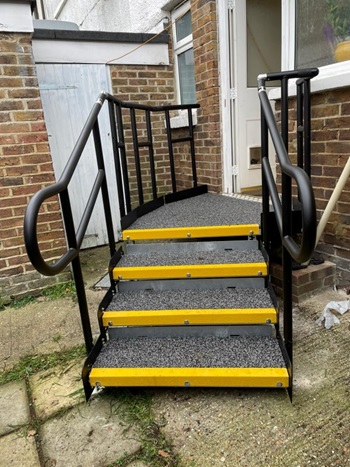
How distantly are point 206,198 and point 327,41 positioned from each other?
1.54 m

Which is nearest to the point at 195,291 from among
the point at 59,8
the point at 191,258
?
the point at 191,258

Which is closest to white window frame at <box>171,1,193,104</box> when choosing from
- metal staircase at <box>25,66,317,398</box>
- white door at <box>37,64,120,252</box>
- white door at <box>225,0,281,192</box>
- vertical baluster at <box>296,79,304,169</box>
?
white door at <box>225,0,281,192</box>

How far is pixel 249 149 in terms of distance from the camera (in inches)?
132

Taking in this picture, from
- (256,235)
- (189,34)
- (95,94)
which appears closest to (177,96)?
(189,34)

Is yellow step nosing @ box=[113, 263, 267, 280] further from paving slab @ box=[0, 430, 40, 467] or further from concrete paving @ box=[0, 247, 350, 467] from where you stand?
paving slab @ box=[0, 430, 40, 467]

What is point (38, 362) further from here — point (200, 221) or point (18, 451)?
point (200, 221)

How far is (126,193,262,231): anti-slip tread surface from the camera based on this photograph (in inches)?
96.6

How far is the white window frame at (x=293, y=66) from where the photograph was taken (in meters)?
2.09

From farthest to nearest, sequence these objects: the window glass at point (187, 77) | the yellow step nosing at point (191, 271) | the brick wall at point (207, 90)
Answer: the window glass at point (187, 77) < the brick wall at point (207, 90) < the yellow step nosing at point (191, 271)

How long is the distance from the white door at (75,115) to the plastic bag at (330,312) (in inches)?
103

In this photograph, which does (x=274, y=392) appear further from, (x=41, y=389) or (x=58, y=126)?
(x=58, y=126)

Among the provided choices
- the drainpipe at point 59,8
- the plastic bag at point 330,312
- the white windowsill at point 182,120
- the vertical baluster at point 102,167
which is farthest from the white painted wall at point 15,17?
the drainpipe at point 59,8

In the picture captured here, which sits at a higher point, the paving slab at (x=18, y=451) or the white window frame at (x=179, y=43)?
the white window frame at (x=179, y=43)

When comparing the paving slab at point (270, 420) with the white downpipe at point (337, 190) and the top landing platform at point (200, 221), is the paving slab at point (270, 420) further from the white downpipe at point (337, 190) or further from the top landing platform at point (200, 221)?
the top landing platform at point (200, 221)
